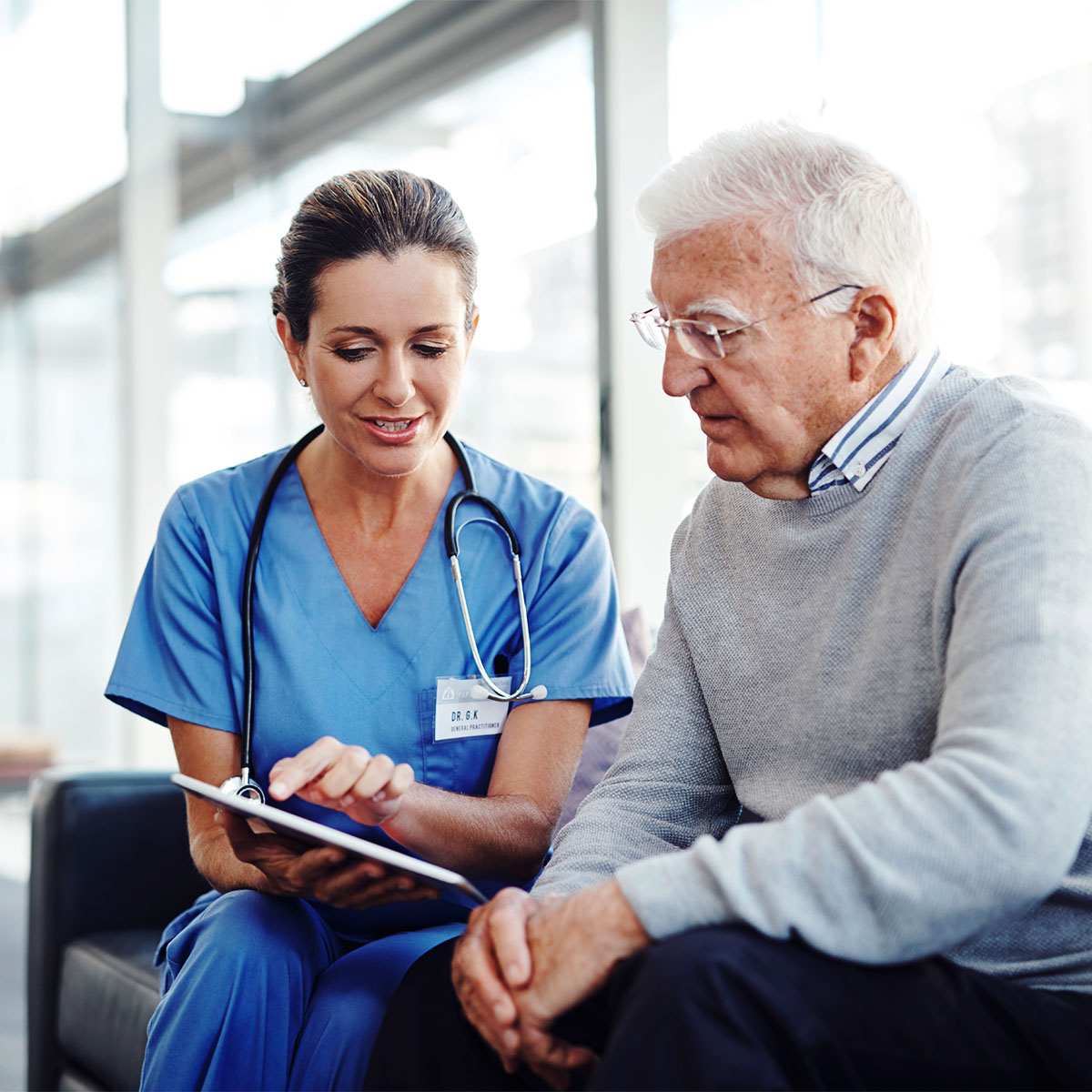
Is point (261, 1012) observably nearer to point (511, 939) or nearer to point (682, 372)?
point (511, 939)

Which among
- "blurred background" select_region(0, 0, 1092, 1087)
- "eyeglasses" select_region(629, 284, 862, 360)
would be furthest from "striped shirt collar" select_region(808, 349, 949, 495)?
"blurred background" select_region(0, 0, 1092, 1087)

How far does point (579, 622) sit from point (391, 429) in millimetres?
318

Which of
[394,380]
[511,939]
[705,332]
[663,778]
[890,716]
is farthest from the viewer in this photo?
[394,380]

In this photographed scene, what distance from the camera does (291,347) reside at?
153cm

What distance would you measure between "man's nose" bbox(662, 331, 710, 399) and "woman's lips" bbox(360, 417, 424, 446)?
36cm

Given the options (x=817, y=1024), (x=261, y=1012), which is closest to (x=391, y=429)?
(x=261, y=1012)

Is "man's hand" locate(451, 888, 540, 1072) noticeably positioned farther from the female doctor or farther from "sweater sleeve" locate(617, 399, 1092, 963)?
the female doctor

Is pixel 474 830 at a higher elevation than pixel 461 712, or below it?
below

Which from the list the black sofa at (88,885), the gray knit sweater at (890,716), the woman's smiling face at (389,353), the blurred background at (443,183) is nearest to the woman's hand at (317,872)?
the gray knit sweater at (890,716)

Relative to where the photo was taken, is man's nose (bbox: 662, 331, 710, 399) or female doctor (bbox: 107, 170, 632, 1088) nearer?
man's nose (bbox: 662, 331, 710, 399)

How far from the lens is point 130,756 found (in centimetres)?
390

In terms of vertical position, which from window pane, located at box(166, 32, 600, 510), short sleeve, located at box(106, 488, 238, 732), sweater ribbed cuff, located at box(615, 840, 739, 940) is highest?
window pane, located at box(166, 32, 600, 510)

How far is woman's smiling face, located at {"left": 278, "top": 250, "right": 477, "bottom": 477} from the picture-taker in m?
1.41

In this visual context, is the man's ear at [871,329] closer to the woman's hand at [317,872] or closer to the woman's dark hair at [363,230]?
the woman's dark hair at [363,230]
